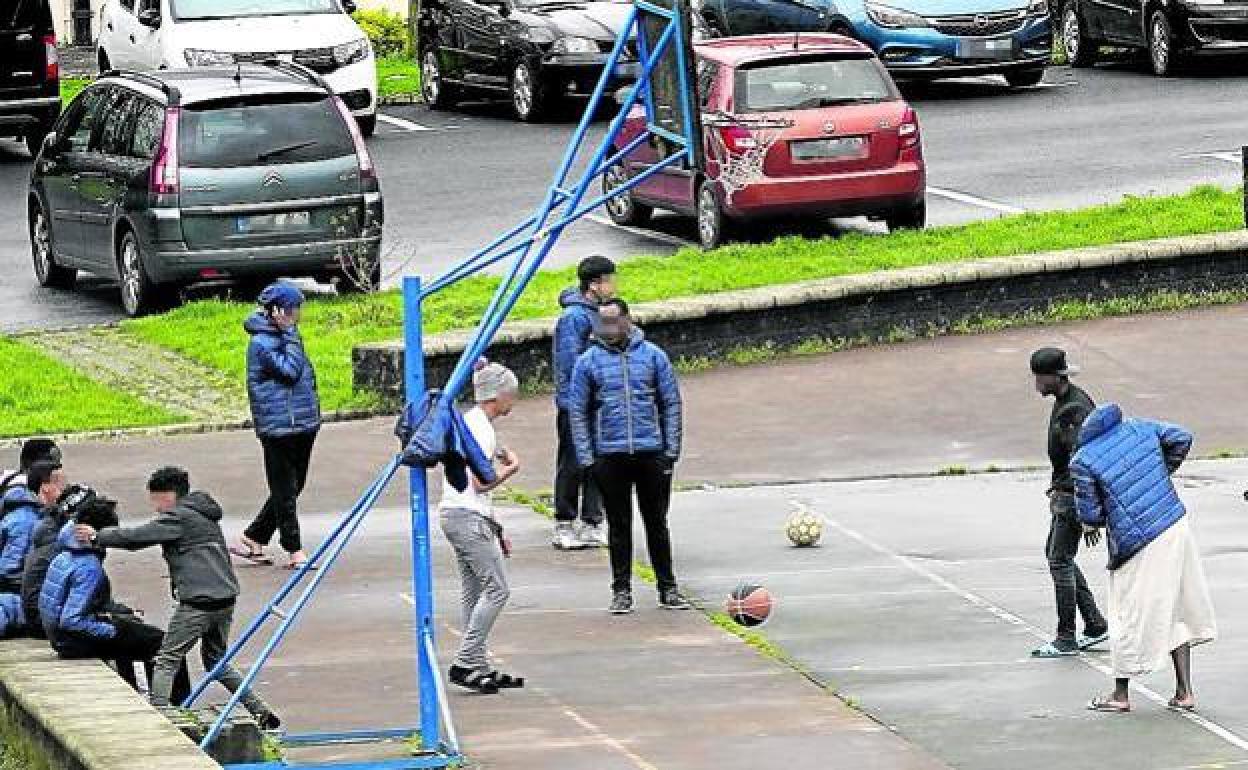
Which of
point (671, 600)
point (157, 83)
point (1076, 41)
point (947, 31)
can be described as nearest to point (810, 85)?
point (157, 83)

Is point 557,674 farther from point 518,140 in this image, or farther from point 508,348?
point 518,140

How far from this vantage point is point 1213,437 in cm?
1966

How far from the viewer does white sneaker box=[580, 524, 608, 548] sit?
17203 mm

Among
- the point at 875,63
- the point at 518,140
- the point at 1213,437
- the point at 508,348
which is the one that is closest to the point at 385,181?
the point at 518,140

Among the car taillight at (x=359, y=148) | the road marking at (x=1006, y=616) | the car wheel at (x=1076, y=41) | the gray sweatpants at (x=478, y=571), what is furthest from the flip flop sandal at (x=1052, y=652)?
the car wheel at (x=1076, y=41)

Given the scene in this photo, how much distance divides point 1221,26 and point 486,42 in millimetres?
7839

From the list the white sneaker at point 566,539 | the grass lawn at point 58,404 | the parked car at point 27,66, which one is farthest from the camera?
the parked car at point 27,66

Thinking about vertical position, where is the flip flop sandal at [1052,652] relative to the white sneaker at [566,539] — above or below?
above

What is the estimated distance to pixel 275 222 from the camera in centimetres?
2314

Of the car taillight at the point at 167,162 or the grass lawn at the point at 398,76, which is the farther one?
the grass lawn at the point at 398,76

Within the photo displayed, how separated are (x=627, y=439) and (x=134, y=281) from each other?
9.06 m

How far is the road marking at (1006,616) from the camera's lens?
1295 centimetres

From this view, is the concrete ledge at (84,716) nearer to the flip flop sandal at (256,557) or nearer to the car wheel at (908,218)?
the flip flop sandal at (256,557)

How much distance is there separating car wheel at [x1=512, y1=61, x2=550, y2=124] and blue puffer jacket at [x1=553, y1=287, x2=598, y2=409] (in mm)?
16027
